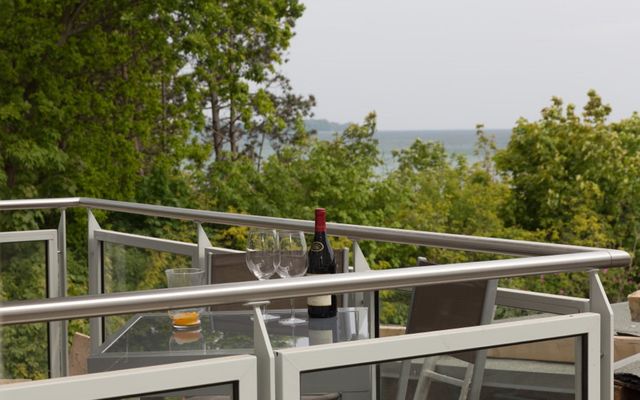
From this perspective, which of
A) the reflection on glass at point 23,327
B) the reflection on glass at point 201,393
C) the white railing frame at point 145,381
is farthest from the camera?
the reflection on glass at point 23,327

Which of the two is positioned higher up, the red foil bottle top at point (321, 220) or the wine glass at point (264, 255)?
the red foil bottle top at point (321, 220)

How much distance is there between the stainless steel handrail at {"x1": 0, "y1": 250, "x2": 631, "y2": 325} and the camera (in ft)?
5.66

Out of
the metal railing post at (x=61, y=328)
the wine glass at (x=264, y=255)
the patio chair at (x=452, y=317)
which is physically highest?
the wine glass at (x=264, y=255)

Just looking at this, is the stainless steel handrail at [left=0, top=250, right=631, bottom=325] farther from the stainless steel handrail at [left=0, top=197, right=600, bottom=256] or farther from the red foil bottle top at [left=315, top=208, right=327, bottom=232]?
the red foil bottle top at [left=315, top=208, right=327, bottom=232]

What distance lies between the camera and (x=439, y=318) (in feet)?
9.46

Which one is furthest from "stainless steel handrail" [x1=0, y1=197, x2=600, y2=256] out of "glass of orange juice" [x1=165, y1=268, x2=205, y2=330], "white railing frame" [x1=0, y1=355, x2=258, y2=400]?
"white railing frame" [x1=0, y1=355, x2=258, y2=400]

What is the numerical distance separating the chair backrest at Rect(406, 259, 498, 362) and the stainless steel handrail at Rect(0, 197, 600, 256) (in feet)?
0.34

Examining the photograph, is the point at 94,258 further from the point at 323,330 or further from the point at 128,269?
the point at 323,330

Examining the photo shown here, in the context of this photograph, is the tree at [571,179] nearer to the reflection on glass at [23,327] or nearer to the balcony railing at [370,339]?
the reflection on glass at [23,327]

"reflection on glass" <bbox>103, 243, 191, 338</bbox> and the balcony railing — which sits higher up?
the balcony railing

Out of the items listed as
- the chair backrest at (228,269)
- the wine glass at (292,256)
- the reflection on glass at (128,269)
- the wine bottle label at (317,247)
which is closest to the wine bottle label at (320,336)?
the wine glass at (292,256)

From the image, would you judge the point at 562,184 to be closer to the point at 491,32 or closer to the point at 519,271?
the point at 519,271

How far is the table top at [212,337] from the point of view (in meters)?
2.67

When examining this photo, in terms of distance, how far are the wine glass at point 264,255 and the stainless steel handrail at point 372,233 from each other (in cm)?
30
